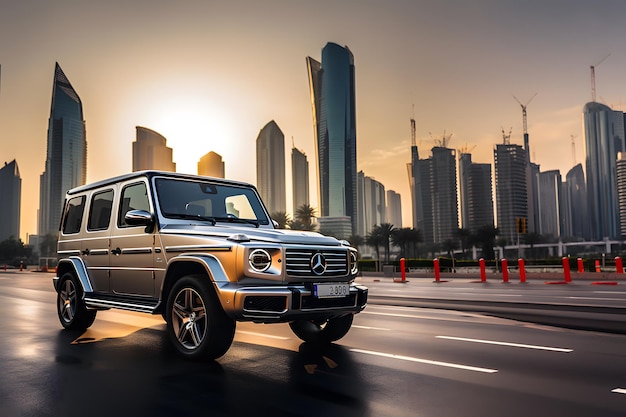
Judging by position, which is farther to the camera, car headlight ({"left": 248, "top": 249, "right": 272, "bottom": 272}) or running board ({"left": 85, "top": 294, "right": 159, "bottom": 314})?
running board ({"left": 85, "top": 294, "right": 159, "bottom": 314})

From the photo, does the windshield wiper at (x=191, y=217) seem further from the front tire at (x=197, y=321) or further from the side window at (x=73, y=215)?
the side window at (x=73, y=215)

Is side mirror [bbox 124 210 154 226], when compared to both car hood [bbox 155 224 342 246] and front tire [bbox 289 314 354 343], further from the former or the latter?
front tire [bbox 289 314 354 343]

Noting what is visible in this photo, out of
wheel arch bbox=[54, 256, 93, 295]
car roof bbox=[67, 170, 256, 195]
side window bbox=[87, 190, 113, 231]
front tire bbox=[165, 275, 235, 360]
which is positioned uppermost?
car roof bbox=[67, 170, 256, 195]

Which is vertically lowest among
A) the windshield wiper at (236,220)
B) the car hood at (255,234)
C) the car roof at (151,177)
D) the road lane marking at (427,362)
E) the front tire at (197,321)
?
the road lane marking at (427,362)

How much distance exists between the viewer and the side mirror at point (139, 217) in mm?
6668

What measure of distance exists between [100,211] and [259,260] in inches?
143

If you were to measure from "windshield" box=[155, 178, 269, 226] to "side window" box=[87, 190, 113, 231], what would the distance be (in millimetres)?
1262

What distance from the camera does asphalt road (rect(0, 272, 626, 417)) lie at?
4.35m

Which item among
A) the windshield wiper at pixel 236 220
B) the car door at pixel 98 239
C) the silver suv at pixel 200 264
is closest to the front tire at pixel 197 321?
the silver suv at pixel 200 264

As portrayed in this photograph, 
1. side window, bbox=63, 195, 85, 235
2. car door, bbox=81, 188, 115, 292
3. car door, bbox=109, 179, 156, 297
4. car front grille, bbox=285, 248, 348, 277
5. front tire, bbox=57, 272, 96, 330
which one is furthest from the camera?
side window, bbox=63, 195, 85, 235

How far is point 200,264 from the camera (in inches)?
246

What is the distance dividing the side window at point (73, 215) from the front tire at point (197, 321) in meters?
3.40

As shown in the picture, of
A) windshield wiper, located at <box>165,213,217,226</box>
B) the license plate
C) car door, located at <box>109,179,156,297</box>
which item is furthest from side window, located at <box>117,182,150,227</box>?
the license plate

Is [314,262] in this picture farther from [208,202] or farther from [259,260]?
[208,202]
